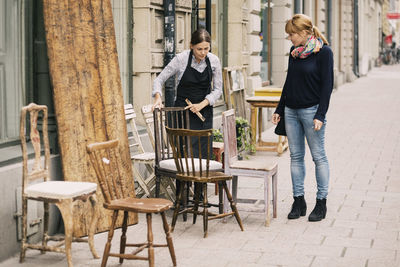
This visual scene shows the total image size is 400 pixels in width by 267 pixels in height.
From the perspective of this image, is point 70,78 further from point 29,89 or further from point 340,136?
point 340,136

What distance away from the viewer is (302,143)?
7344 mm

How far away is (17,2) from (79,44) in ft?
2.09

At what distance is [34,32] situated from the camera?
22.0 feet

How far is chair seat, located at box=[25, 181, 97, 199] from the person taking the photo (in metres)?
5.38

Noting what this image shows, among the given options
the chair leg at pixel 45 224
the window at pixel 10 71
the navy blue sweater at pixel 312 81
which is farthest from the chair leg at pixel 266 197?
the window at pixel 10 71

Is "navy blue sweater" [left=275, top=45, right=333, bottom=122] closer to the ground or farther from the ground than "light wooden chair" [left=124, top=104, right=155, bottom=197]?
farther from the ground

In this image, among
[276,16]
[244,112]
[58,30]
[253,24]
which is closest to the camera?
[58,30]

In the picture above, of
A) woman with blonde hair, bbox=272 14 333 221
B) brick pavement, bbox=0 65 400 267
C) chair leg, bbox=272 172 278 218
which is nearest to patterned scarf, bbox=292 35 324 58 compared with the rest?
woman with blonde hair, bbox=272 14 333 221

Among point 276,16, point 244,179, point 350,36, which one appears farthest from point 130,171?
point 350,36

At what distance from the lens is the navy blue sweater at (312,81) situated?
701cm

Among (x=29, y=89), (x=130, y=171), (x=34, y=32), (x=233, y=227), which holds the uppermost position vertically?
(x=34, y=32)

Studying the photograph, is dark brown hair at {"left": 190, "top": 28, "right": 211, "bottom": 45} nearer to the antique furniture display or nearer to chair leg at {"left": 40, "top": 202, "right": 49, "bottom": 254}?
chair leg at {"left": 40, "top": 202, "right": 49, "bottom": 254}

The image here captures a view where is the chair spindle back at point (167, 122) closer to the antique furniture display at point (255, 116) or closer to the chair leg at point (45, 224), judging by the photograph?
the chair leg at point (45, 224)

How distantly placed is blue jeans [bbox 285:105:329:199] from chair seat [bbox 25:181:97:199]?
2401mm
